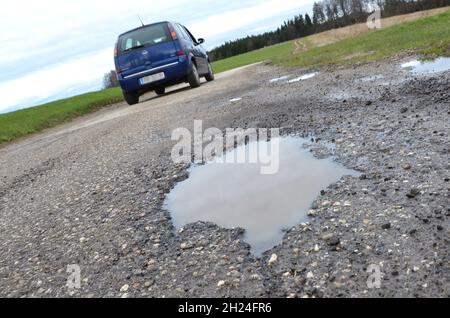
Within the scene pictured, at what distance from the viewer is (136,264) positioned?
2.45m

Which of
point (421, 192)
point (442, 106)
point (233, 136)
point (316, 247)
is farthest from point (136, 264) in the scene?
point (442, 106)

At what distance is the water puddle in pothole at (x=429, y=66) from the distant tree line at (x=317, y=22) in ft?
237

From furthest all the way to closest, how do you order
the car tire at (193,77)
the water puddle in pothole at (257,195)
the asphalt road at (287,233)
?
1. the car tire at (193,77)
2. the water puddle in pothole at (257,195)
3. the asphalt road at (287,233)

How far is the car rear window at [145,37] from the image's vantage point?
11.0 m

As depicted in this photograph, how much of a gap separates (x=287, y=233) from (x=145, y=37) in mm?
9633

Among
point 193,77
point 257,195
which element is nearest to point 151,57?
point 193,77

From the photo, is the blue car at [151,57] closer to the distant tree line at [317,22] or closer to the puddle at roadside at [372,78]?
the puddle at roadside at [372,78]

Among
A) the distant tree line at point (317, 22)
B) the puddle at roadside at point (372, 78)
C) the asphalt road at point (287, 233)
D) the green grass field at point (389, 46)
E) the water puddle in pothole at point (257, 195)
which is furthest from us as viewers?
the distant tree line at point (317, 22)

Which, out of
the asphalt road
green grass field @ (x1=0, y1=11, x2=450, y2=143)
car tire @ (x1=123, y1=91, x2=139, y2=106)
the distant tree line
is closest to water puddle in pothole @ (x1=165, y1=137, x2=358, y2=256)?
the asphalt road

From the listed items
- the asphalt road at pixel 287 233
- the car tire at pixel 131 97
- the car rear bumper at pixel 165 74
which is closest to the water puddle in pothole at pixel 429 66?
the asphalt road at pixel 287 233

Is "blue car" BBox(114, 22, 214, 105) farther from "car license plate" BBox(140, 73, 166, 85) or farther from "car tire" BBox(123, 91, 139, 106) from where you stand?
"car tire" BBox(123, 91, 139, 106)

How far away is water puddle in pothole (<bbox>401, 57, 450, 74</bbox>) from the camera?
19.8 ft

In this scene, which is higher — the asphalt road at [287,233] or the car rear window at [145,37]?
the car rear window at [145,37]

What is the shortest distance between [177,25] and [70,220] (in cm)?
945
